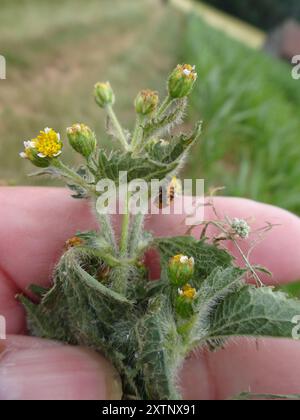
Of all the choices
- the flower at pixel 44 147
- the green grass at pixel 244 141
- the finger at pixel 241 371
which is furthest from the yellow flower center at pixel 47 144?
the green grass at pixel 244 141

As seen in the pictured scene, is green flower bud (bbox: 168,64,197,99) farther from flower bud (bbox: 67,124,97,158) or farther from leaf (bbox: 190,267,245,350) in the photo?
leaf (bbox: 190,267,245,350)

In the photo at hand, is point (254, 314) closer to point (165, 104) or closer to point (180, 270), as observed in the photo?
point (180, 270)

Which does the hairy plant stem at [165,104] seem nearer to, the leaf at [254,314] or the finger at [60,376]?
the leaf at [254,314]

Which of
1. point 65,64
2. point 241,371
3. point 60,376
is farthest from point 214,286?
point 65,64

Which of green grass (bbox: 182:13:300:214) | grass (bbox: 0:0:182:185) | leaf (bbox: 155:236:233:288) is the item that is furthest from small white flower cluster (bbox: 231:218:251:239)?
green grass (bbox: 182:13:300:214)

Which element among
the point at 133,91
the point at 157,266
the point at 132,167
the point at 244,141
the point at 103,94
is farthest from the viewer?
the point at 133,91

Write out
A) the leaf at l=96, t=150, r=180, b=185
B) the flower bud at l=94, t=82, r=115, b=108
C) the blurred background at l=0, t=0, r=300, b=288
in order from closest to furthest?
the leaf at l=96, t=150, r=180, b=185 < the flower bud at l=94, t=82, r=115, b=108 < the blurred background at l=0, t=0, r=300, b=288
